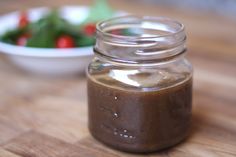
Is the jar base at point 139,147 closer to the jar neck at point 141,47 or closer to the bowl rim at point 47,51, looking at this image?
the jar neck at point 141,47

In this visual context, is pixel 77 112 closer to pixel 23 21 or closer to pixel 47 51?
pixel 47 51

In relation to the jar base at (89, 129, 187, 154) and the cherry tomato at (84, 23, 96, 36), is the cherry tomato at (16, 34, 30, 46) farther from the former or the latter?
the jar base at (89, 129, 187, 154)

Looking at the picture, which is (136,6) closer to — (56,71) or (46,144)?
(56,71)

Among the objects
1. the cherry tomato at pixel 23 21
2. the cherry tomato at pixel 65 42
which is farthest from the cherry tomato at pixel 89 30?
the cherry tomato at pixel 23 21

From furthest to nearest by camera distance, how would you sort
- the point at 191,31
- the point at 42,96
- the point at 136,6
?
the point at 136,6, the point at 191,31, the point at 42,96

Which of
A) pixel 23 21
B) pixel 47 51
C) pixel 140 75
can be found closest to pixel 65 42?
pixel 47 51

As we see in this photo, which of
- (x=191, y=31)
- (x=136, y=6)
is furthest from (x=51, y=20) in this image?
(x=136, y=6)

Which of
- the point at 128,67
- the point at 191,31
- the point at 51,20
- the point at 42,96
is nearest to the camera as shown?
the point at 128,67

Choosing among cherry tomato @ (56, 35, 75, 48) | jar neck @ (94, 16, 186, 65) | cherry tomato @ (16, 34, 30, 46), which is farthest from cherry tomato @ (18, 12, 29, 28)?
jar neck @ (94, 16, 186, 65)
